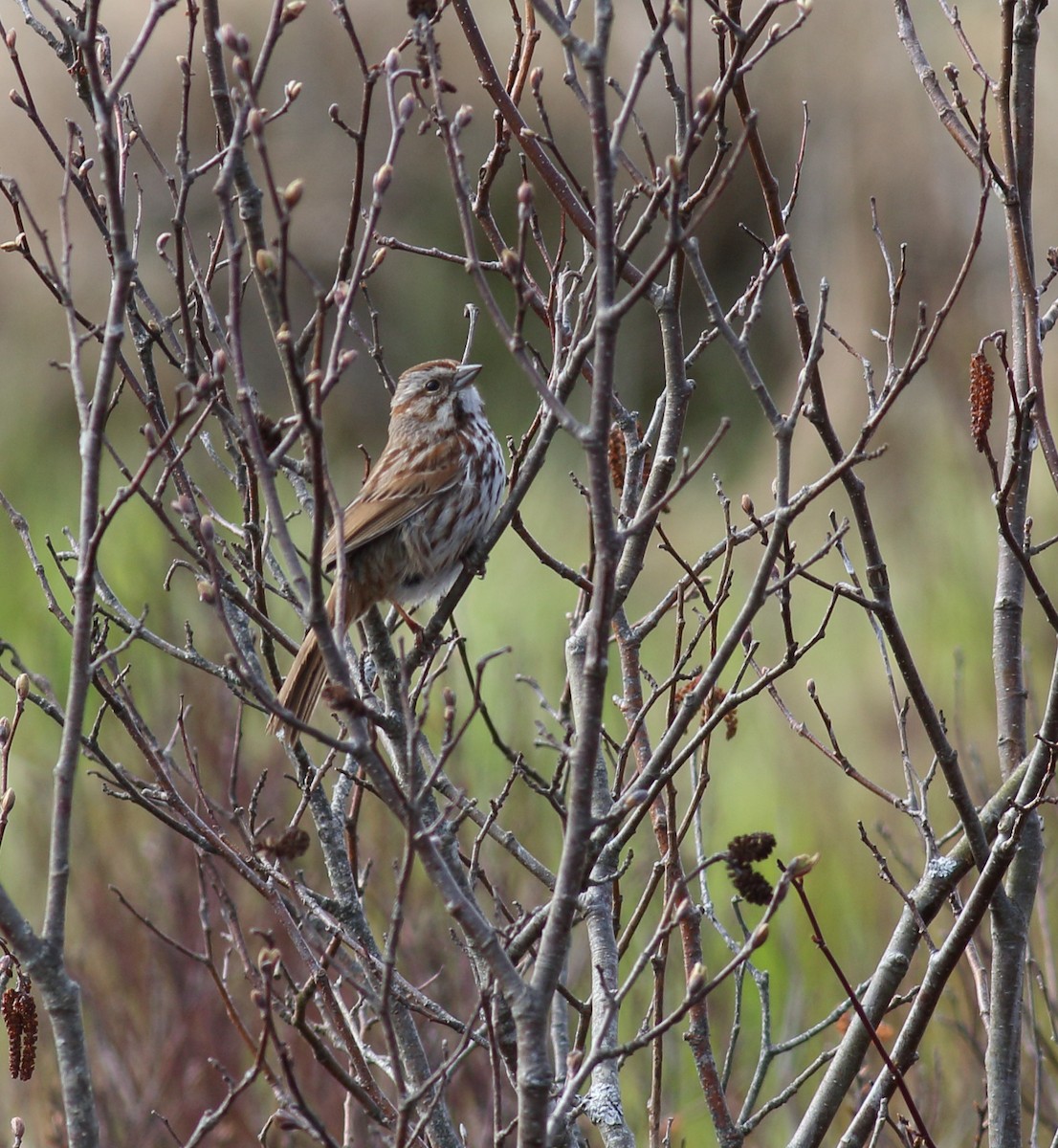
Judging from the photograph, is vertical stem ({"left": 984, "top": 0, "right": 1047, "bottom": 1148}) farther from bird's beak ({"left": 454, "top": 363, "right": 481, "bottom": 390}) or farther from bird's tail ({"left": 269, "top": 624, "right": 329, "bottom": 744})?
bird's beak ({"left": 454, "top": 363, "right": 481, "bottom": 390})

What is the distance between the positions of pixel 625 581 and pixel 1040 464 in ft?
22.8

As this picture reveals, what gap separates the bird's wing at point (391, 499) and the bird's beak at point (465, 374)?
7.8 inches

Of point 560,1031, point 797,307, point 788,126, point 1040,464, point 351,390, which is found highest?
point 788,126

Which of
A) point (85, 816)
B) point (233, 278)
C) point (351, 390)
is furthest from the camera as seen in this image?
point (351, 390)

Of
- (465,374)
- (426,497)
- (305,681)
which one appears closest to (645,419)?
(465,374)

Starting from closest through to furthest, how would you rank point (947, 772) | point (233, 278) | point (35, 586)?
point (233, 278) < point (947, 772) < point (35, 586)

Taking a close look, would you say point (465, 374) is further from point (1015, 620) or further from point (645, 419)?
point (645, 419)

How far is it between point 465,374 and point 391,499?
1.24 feet

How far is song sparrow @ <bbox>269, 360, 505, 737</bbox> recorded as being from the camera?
326 centimetres

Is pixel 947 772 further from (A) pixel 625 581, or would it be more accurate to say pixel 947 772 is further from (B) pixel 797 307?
(B) pixel 797 307

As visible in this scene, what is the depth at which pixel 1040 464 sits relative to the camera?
8336mm

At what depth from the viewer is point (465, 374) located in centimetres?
347

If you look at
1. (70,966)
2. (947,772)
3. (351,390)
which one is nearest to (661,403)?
(947,772)

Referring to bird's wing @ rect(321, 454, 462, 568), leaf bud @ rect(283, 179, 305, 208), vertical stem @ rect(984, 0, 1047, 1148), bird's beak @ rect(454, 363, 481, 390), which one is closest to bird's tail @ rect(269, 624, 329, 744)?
bird's wing @ rect(321, 454, 462, 568)
